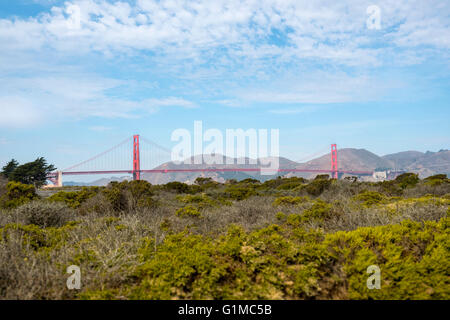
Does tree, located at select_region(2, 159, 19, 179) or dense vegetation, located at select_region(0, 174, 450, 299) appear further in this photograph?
tree, located at select_region(2, 159, 19, 179)

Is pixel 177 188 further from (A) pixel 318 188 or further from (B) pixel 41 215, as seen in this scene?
(B) pixel 41 215

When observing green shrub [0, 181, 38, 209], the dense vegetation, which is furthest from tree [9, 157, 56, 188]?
the dense vegetation

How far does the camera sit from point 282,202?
33.2 ft

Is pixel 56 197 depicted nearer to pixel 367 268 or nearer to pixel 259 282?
pixel 259 282

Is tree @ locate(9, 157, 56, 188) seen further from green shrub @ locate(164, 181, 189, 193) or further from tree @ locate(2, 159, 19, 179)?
green shrub @ locate(164, 181, 189, 193)

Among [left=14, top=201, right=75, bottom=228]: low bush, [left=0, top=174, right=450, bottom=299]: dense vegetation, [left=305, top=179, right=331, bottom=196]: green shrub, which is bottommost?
[left=0, top=174, right=450, bottom=299]: dense vegetation

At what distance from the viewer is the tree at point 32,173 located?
3177 cm

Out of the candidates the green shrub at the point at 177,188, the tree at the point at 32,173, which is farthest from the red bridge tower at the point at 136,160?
the green shrub at the point at 177,188

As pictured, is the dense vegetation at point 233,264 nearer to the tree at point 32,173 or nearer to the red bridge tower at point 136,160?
the tree at point 32,173

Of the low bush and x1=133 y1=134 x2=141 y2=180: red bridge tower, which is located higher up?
x1=133 y1=134 x2=141 y2=180: red bridge tower

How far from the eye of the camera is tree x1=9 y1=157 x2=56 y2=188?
31.8 metres

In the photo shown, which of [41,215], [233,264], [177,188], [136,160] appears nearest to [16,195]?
[41,215]

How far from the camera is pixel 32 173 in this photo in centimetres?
3238
